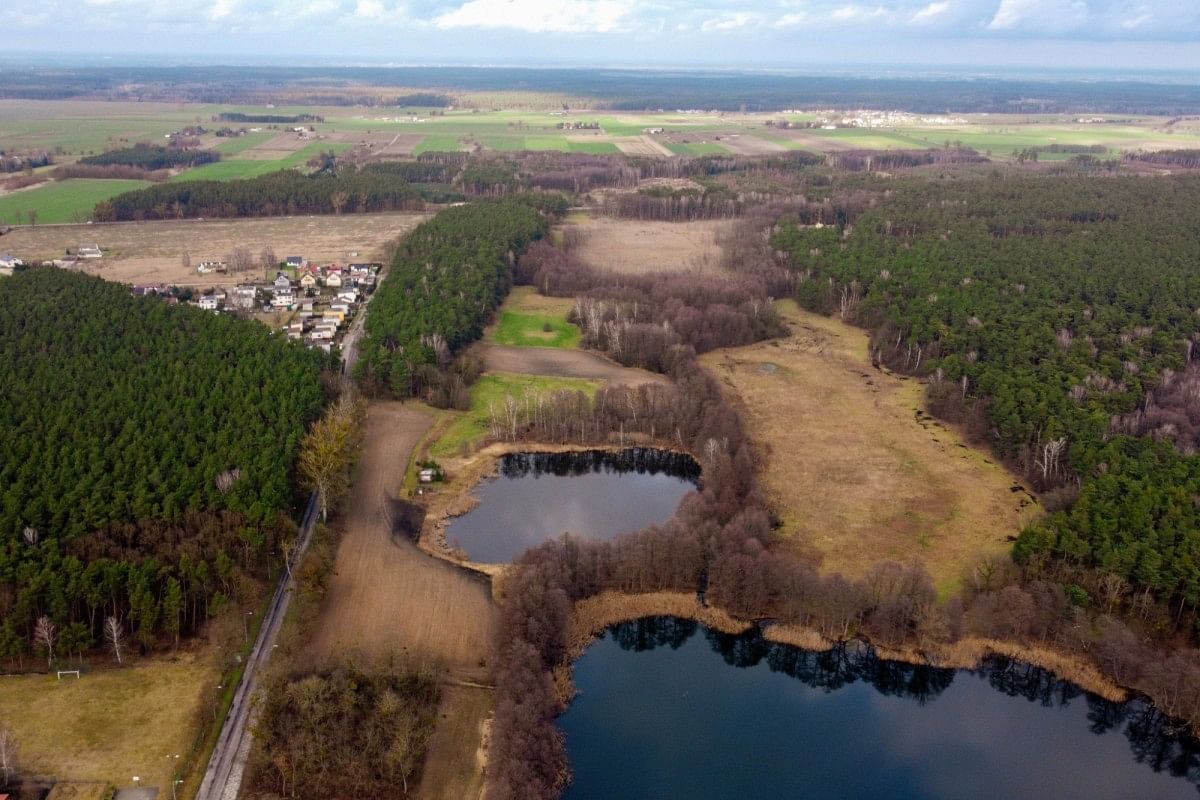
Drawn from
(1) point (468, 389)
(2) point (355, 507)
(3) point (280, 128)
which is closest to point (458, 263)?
(1) point (468, 389)

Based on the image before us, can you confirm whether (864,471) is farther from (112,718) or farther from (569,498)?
(112,718)

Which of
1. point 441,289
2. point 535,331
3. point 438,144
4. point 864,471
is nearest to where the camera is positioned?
point 864,471

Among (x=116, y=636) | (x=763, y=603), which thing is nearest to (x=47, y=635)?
(x=116, y=636)

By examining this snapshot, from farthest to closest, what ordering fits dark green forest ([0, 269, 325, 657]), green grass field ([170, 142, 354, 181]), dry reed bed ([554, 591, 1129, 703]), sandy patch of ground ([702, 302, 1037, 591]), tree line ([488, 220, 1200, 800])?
1. green grass field ([170, 142, 354, 181])
2. sandy patch of ground ([702, 302, 1037, 591])
3. dry reed bed ([554, 591, 1129, 703])
4. dark green forest ([0, 269, 325, 657])
5. tree line ([488, 220, 1200, 800])

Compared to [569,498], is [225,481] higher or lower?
higher

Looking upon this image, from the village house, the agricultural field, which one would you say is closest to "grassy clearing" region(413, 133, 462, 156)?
the village house

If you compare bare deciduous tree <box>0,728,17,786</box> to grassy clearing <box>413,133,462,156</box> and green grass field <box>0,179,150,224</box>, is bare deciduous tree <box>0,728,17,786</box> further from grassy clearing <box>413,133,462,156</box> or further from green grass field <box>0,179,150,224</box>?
grassy clearing <box>413,133,462,156</box>
